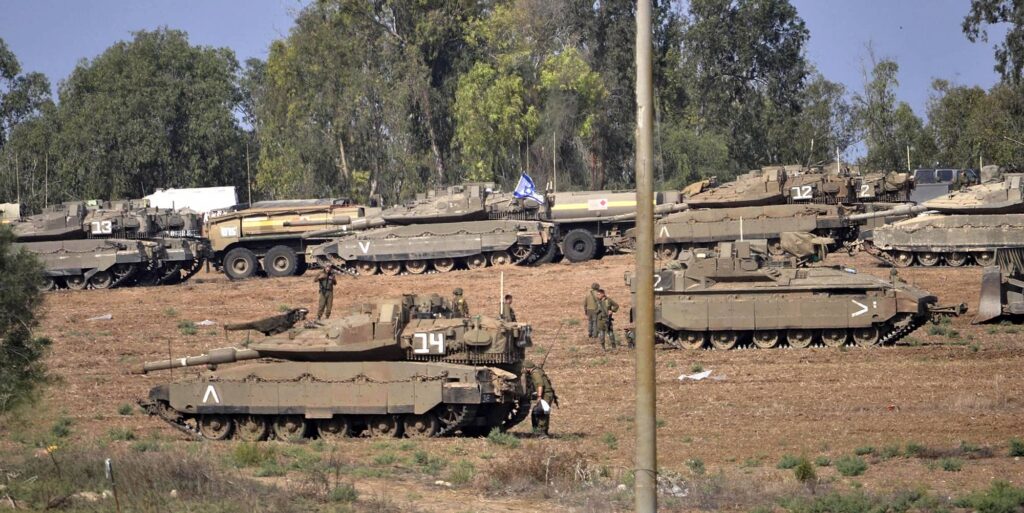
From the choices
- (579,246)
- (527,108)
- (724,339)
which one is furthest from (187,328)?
(527,108)

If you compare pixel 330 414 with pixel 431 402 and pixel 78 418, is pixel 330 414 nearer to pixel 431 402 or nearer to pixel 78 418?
pixel 431 402

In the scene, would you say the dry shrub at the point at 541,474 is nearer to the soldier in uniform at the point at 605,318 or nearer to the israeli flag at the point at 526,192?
the soldier in uniform at the point at 605,318

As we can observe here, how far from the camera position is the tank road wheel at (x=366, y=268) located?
41.2 m

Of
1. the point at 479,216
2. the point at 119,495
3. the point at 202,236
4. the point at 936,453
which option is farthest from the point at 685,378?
the point at 202,236

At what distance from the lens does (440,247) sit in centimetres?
4056

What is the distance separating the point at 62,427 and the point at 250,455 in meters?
5.30

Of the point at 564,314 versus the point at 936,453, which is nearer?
the point at 936,453

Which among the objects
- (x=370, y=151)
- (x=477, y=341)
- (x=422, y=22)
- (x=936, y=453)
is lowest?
(x=936, y=453)

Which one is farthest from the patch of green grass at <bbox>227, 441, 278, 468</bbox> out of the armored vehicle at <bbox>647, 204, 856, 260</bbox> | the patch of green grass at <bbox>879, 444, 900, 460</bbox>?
the armored vehicle at <bbox>647, 204, 856, 260</bbox>

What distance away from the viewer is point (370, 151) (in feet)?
209

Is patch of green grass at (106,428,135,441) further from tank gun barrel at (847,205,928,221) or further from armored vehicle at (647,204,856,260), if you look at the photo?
tank gun barrel at (847,205,928,221)

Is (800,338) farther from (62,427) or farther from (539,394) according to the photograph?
(62,427)

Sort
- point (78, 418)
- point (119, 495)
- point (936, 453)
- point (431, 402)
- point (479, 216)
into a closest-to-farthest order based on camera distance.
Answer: point (119, 495)
point (936, 453)
point (431, 402)
point (78, 418)
point (479, 216)

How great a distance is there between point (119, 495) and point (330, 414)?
5867 millimetres
